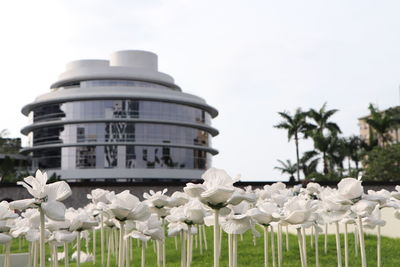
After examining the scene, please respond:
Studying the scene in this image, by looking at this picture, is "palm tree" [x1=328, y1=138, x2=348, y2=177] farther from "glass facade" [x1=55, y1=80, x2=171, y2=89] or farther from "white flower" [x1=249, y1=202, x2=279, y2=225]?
"white flower" [x1=249, y1=202, x2=279, y2=225]

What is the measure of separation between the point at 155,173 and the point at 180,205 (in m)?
51.1

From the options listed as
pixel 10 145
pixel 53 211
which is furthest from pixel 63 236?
pixel 10 145

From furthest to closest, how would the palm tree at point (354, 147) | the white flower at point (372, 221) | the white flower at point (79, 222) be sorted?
the palm tree at point (354, 147)
the white flower at point (372, 221)
the white flower at point (79, 222)

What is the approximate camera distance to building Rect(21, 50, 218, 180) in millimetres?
55531

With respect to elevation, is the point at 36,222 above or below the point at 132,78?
below

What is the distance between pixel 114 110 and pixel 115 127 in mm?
2060

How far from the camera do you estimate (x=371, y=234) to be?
13297 mm

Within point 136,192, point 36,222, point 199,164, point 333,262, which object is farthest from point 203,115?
point 36,222

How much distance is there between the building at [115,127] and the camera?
182 ft

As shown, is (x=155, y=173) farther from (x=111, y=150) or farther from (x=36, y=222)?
(x=36, y=222)

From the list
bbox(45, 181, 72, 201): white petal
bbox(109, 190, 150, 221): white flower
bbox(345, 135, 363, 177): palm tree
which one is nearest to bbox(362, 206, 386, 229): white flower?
bbox(109, 190, 150, 221): white flower

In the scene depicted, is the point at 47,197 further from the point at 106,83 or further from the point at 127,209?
the point at 106,83

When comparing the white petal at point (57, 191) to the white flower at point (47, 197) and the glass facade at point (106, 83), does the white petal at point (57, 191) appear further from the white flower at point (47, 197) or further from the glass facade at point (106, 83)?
the glass facade at point (106, 83)

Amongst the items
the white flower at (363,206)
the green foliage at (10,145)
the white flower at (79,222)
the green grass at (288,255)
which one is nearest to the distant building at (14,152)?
the green foliage at (10,145)
